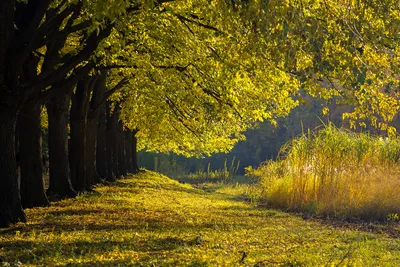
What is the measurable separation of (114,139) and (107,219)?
66.2ft

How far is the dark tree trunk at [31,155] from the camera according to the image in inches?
651

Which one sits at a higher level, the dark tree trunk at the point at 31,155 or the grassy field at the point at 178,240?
the dark tree trunk at the point at 31,155

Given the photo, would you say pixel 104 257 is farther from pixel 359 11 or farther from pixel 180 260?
pixel 359 11

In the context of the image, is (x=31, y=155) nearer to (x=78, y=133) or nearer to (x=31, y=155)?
(x=31, y=155)

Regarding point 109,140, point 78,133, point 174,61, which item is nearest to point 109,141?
point 109,140

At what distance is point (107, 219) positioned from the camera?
50.1 feet

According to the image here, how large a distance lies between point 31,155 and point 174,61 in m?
4.60

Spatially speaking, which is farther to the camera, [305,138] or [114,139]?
[114,139]

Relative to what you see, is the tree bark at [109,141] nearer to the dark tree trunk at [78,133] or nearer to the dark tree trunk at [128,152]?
the dark tree trunk at [78,133]

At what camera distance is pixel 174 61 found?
17.9m

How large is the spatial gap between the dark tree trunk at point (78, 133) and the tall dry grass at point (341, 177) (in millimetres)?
6798

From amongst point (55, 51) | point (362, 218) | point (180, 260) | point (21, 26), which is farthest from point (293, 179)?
point (180, 260)

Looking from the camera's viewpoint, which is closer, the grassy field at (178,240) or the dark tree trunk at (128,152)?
the grassy field at (178,240)

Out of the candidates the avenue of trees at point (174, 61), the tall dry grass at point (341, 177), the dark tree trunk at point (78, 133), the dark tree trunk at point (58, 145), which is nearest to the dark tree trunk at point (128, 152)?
the avenue of trees at point (174, 61)
